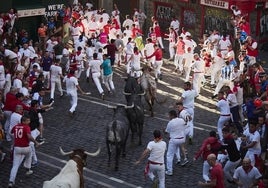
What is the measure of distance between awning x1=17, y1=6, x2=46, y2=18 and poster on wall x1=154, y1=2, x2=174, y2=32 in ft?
27.2

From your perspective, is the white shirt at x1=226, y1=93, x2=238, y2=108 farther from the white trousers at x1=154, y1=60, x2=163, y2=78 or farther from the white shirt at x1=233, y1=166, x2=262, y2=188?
the white trousers at x1=154, y1=60, x2=163, y2=78

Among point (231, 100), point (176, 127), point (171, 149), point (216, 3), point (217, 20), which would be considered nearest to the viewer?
point (176, 127)

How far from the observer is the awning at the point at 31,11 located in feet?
111

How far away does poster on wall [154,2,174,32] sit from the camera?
39344 millimetres

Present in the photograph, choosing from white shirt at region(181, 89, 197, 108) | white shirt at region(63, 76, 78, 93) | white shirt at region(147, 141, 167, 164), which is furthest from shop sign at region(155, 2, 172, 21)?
white shirt at region(147, 141, 167, 164)

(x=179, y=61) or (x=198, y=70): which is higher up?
(x=198, y=70)

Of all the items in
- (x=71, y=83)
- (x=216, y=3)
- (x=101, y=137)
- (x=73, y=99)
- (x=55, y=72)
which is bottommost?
(x=101, y=137)

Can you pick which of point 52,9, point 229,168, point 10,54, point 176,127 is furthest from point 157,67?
point 229,168

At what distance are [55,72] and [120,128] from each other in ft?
22.8

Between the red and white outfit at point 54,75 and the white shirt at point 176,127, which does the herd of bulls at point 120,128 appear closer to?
the white shirt at point 176,127

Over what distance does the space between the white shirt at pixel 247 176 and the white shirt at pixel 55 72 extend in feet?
35.3

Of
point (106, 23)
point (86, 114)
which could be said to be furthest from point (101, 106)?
point (106, 23)

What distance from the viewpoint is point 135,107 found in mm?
20703

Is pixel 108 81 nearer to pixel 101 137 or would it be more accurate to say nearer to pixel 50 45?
pixel 50 45
